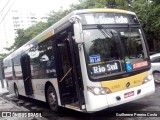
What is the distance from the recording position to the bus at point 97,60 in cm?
640

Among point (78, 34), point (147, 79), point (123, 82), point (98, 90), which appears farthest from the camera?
point (147, 79)

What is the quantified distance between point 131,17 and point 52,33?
2.61 m

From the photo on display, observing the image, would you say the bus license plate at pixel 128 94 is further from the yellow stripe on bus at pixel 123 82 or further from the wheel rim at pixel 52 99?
the wheel rim at pixel 52 99

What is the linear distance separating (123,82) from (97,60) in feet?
3.16

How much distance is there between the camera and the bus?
21.0 ft

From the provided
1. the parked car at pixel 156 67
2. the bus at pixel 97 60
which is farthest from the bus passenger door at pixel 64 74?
the parked car at pixel 156 67

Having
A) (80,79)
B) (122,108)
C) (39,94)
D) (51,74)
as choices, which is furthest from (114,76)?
(39,94)

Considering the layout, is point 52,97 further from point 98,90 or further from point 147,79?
point 147,79

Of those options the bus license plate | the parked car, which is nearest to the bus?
the bus license plate

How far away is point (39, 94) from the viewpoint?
33.3ft

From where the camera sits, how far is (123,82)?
674 centimetres

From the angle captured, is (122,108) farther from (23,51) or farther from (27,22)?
(27,22)

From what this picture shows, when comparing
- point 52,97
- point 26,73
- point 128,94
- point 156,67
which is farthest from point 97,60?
point 26,73

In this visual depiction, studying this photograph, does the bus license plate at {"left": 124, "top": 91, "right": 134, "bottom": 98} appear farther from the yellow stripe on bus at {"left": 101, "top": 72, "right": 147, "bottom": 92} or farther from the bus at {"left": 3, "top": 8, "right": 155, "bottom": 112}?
the yellow stripe on bus at {"left": 101, "top": 72, "right": 147, "bottom": 92}
